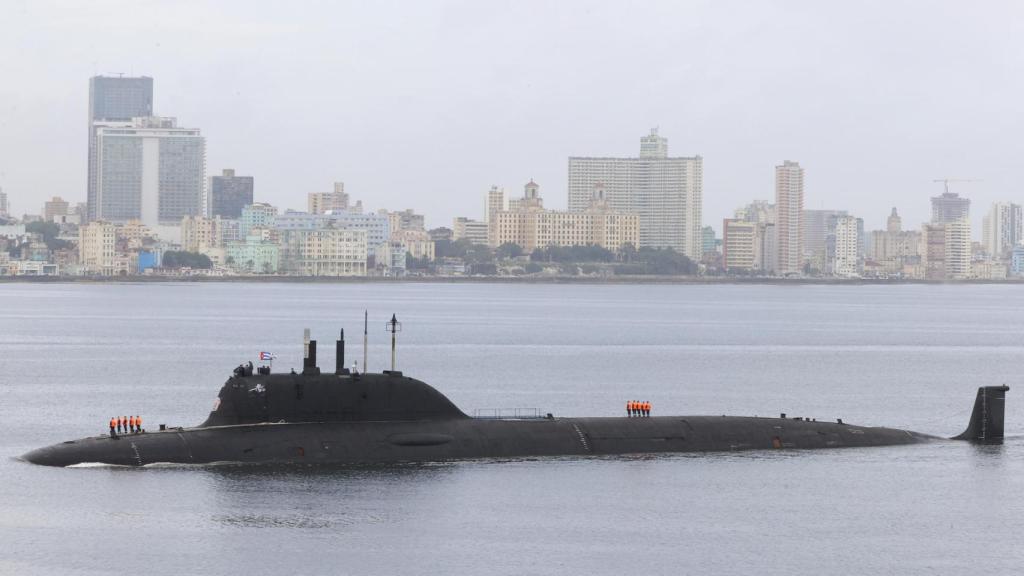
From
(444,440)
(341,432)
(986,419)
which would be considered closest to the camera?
(341,432)

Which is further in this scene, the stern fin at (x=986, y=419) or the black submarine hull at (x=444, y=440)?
the stern fin at (x=986, y=419)

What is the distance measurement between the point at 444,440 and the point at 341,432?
2795 mm

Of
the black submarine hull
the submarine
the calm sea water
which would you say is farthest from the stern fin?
the submarine

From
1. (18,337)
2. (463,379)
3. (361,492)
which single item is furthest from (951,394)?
(18,337)

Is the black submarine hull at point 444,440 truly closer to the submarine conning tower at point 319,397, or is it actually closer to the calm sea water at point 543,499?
the submarine conning tower at point 319,397

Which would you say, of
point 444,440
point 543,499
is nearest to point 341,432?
point 444,440

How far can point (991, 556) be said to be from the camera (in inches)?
1356

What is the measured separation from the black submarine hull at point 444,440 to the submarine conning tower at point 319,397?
0.27 metres

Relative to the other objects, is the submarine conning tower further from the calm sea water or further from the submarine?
the calm sea water

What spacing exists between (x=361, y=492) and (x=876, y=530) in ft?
39.2

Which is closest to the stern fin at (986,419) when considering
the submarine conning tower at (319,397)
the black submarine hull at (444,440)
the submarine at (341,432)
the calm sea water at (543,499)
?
the calm sea water at (543,499)

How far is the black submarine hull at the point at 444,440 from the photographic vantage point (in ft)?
131

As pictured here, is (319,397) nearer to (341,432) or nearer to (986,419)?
(341,432)

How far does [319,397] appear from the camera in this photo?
1613 inches
